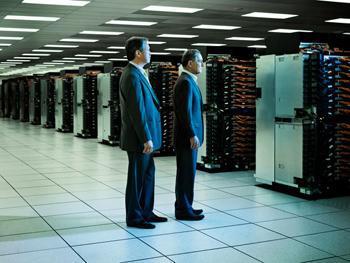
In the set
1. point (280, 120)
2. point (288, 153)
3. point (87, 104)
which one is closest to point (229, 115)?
point (280, 120)

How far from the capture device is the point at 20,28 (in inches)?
640

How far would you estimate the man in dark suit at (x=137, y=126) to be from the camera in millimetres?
4336

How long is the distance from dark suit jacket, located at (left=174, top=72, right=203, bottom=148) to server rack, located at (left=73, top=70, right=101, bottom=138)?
10.1m

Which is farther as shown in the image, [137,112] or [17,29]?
[17,29]

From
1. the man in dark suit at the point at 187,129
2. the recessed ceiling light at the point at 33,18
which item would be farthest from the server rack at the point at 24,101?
the man in dark suit at the point at 187,129

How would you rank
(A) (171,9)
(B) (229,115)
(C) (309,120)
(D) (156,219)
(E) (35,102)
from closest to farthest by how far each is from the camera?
(D) (156,219) → (C) (309,120) → (B) (229,115) → (A) (171,9) → (E) (35,102)

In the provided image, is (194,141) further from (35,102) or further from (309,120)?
(35,102)

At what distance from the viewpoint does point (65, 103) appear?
1691 centimetres

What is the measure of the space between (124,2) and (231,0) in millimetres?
2757

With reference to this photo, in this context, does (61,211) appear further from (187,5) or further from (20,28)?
(20,28)

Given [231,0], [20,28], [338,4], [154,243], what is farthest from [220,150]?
[20,28]

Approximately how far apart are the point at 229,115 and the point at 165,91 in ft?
8.13

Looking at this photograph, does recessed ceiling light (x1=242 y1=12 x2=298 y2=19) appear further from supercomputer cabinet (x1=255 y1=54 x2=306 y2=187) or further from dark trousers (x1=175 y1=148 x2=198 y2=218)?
dark trousers (x1=175 y1=148 x2=198 y2=218)

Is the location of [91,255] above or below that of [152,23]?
below
